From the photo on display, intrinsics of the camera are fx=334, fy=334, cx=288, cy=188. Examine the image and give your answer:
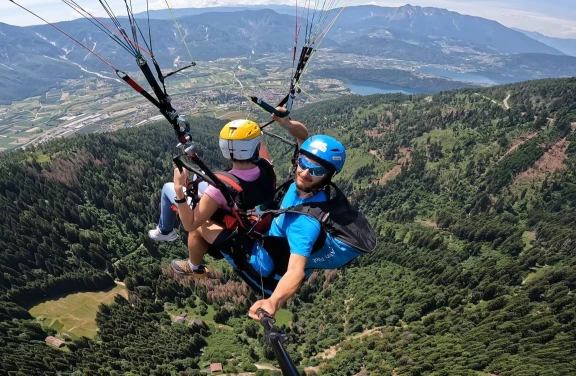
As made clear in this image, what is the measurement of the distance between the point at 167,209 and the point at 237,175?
269 centimetres

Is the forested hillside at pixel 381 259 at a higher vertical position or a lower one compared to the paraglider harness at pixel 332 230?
lower

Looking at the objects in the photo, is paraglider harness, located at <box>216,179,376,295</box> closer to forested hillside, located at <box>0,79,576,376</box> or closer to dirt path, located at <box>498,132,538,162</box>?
forested hillside, located at <box>0,79,576,376</box>

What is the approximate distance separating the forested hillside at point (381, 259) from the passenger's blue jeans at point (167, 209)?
5300cm

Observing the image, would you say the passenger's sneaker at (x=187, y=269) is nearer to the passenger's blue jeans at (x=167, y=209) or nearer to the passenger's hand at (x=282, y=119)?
the passenger's blue jeans at (x=167, y=209)

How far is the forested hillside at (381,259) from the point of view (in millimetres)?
58781

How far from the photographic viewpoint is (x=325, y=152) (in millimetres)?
5965

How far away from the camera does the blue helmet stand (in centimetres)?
595

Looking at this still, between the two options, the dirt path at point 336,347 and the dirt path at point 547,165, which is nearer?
the dirt path at point 336,347

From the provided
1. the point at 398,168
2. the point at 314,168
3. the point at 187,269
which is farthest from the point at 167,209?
the point at 398,168

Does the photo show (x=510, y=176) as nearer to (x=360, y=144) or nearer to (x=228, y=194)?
(x=360, y=144)

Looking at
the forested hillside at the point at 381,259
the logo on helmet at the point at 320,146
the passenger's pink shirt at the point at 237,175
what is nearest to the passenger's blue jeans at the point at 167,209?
the passenger's pink shirt at the point at 237,175

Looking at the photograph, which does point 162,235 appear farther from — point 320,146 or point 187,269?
point 320,146

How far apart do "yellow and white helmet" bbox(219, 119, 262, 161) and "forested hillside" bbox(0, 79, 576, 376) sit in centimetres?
5461

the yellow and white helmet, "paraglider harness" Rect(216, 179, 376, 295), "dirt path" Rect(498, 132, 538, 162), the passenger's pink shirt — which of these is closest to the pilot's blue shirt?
"paraglider harness" Rect(216, 179, 376, 295)
